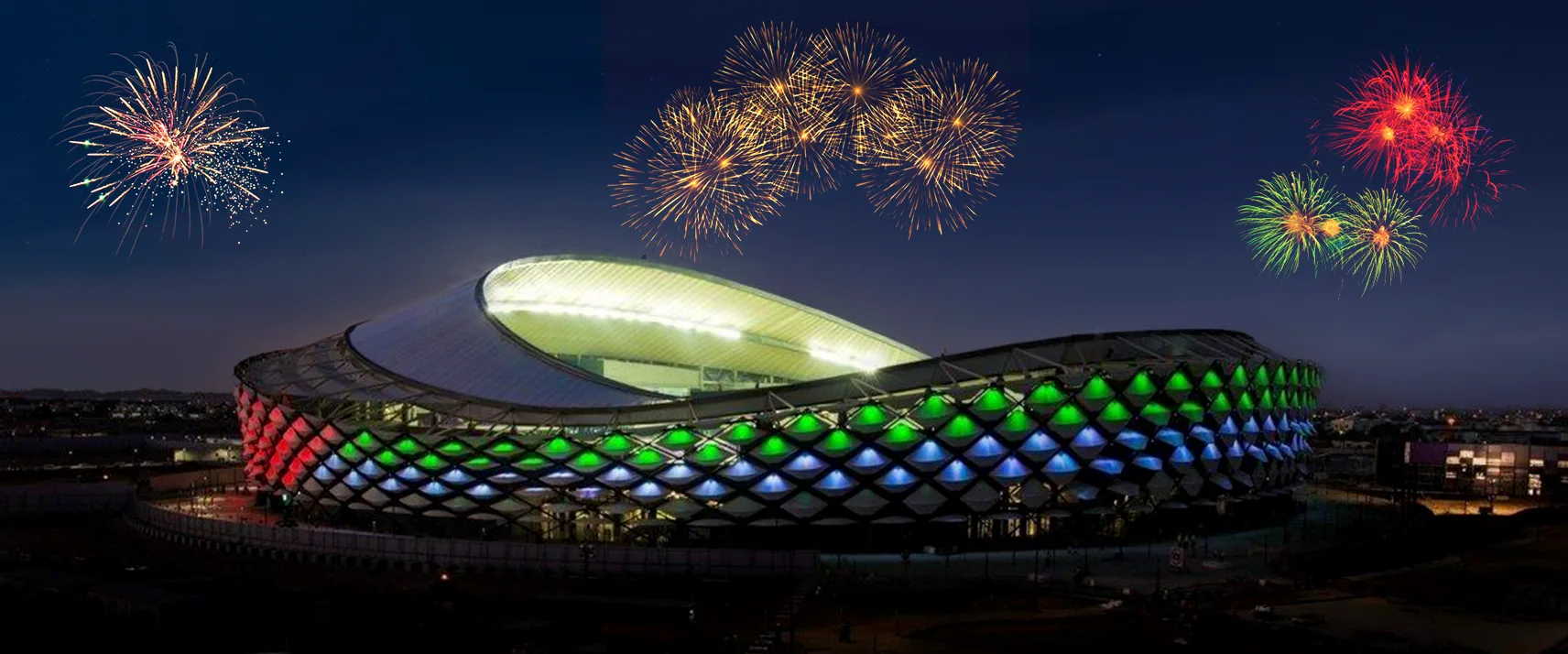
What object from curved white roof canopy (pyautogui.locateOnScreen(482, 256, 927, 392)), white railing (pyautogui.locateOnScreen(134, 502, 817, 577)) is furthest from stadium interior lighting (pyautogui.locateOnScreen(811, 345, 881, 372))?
white railing (pyautogui.locateOnScreen(134, 502, 817, 577))

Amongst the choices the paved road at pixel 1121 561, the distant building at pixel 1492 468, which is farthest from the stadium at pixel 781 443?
the distant building at pixel 1492 468

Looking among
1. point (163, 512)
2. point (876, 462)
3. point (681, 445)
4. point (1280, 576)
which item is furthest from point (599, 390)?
point (1280, 576)

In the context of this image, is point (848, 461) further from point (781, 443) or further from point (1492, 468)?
point (1492, 468)

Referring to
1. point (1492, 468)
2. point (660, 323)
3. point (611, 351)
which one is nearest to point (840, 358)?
point (660, 323)

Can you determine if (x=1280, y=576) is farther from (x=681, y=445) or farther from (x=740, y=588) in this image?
(x=681, y=445)

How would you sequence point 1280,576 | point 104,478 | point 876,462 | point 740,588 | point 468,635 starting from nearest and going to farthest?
point 468,635, point 740,588, point 1280,576, point 876,462, point 104,478
